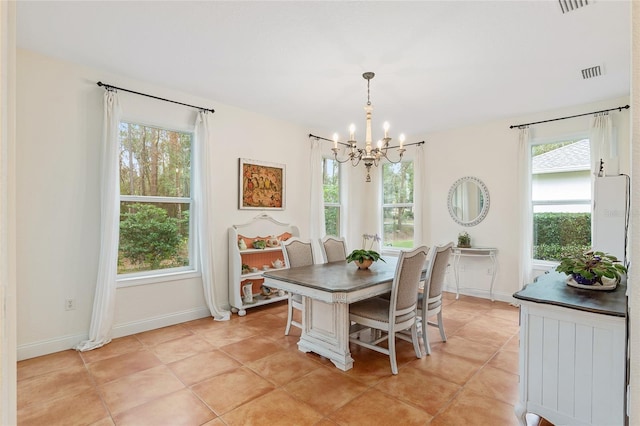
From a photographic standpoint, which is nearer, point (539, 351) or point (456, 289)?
point (539, 351)

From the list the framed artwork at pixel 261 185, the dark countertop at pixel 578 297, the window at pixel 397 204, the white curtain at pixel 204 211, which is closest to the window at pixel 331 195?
the window at pixel 397 204

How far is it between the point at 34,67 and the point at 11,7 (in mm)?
3230

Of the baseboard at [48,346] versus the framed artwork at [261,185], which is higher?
the framed artwork at [261,185]

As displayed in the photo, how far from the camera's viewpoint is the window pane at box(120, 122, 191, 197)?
3658mm

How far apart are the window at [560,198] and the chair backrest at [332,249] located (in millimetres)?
2899

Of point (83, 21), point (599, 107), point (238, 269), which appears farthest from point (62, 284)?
point (599, 107)

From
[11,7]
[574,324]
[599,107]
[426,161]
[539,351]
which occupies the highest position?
[599,107]

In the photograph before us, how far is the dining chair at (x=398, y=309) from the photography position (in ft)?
8.83

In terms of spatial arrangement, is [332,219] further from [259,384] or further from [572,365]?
[572,365]

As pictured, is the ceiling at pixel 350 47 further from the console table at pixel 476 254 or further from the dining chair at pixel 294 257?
the console table at pixel 476 254

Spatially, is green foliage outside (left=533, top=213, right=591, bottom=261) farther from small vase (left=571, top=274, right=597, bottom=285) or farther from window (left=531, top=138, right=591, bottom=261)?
small vase (left=571, top=274, right=597, bottom=285)

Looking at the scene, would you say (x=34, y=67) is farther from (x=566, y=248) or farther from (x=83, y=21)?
(x=566, y=248)

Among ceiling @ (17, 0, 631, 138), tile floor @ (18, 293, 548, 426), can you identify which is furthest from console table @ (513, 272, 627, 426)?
ceiling @ (17, 0, 631, 138)

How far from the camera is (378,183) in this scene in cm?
644
